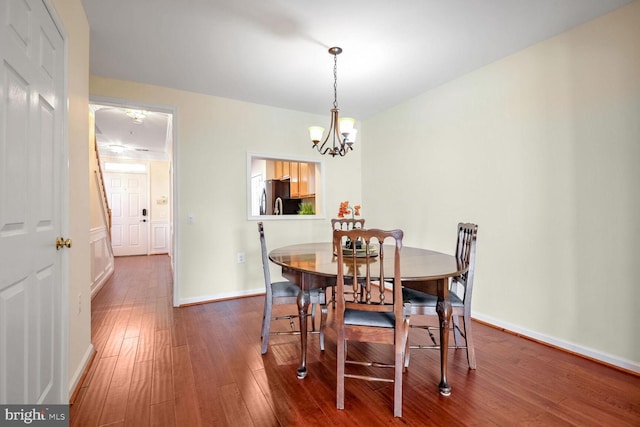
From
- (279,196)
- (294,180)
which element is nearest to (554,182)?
(294,180)

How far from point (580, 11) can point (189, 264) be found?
163 inches

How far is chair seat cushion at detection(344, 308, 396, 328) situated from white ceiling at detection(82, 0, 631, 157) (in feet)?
6.58

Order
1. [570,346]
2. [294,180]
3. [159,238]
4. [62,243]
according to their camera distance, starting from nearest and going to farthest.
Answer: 1. [62,243]
2. [570,346]
3. [294,180]
4. [159,238]

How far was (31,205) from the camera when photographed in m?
1.25

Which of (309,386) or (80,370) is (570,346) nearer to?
(309,386)

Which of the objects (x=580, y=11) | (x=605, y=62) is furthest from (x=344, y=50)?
(x=605, y=62)

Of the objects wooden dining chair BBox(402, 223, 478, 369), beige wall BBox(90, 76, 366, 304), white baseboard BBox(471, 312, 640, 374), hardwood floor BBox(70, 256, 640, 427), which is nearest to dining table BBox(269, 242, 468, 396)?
wooden dining chair BBox(402, 223, 478, 369)

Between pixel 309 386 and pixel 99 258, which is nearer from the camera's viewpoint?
pixel 309 386

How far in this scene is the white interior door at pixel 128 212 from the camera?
7.12 m

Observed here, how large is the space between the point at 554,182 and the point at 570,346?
1.27 metres

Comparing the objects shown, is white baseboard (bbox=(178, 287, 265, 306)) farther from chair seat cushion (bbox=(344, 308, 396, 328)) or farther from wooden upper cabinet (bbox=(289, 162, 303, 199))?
chair seat cushion (bbox=(344, 308, 396, 328))

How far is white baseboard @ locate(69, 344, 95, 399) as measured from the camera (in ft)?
5.69

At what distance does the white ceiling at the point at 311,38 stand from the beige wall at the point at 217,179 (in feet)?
0.71

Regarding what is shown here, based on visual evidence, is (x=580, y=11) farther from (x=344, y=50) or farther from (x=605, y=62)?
(x=344, y=50)
